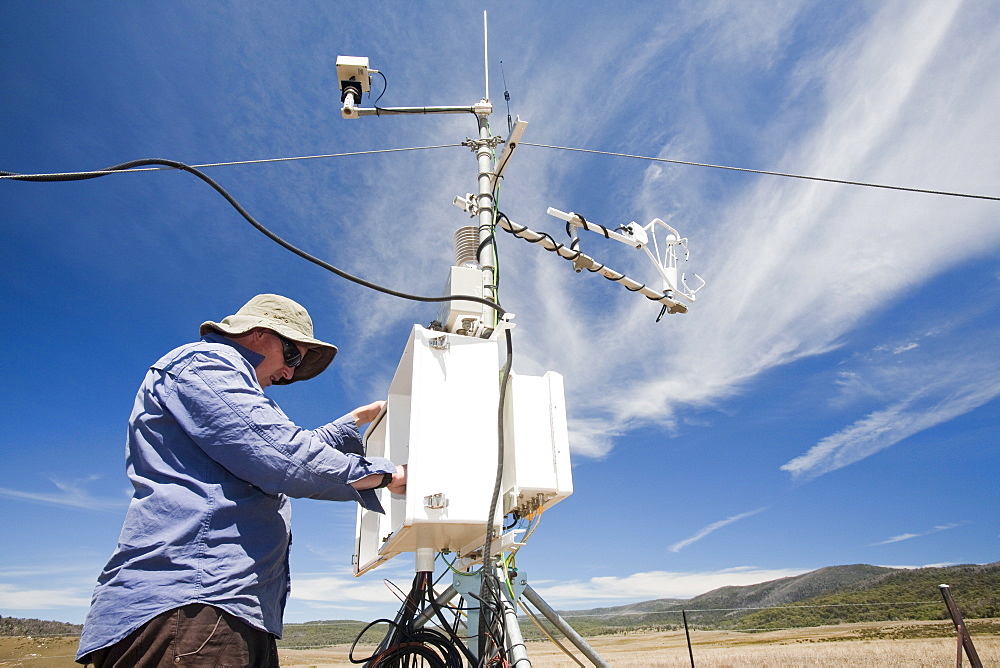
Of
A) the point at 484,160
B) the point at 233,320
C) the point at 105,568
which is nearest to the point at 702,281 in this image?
the point at 484,160

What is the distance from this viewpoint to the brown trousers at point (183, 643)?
1438 mm

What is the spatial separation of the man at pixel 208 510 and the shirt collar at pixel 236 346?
0.9 inches

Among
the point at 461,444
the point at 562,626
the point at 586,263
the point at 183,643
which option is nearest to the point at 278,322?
the point at 461,444

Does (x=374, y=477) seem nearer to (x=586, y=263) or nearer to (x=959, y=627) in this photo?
(x=586, y=263)

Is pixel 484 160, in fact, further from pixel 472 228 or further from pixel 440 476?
pixel 440 476

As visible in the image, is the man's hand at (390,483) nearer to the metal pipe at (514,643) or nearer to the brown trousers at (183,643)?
the brown trousers at (183,643)

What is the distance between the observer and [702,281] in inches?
255

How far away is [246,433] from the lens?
5.51 ft

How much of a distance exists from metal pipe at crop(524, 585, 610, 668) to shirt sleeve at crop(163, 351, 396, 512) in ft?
6.82

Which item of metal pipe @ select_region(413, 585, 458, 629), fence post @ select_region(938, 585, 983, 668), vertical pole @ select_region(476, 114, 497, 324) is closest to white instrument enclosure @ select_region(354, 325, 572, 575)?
metal pipe @ select_region(413, 585, 458, 629)

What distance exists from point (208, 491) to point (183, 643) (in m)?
0.41

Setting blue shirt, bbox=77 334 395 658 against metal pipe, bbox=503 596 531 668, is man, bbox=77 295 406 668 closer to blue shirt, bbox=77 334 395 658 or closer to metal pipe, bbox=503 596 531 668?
blue shirt, bbox=77 334 395 658

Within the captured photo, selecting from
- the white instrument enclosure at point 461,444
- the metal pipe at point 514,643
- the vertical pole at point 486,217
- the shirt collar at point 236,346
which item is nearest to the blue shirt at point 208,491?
the shirt collar at point 236,346

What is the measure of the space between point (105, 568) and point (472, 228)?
2.59 m
